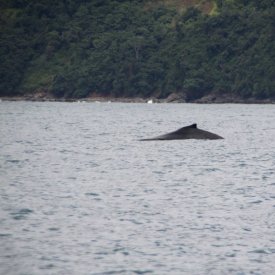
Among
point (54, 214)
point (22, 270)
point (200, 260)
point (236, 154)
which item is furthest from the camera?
point (236, 154)

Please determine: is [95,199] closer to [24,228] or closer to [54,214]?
[54,214]

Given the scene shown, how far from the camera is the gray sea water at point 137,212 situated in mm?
24847

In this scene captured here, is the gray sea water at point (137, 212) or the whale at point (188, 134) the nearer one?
the gray sea water at point (137, 212)

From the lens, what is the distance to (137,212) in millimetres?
31984

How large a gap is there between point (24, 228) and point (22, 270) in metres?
5.39

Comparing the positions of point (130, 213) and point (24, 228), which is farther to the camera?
point (130, 213)

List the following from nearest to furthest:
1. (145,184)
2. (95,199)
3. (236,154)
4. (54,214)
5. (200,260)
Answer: (200,260), (54,214), (95,199), (145,184), (236,154)

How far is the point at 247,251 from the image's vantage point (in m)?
26.2

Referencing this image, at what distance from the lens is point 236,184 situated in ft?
134

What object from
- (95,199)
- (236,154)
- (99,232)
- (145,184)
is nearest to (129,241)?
(99,232)

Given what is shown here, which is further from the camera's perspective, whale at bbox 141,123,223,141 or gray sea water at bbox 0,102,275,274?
whale at bbox 141,123,223,141

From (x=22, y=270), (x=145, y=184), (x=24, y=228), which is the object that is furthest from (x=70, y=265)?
(x=145, y=184)

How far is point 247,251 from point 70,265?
16.0ft

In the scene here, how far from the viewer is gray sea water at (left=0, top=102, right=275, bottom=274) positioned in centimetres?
2485
